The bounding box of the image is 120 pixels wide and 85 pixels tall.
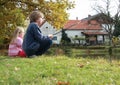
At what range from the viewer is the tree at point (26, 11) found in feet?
105

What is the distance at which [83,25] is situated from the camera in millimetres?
98750

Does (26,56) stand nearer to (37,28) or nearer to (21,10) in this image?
(37,28)

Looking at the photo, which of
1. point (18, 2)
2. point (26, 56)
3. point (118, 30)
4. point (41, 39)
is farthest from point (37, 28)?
point (118, 30)

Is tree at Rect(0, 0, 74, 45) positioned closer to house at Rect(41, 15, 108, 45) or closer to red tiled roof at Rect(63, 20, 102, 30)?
house at Rect(41, 15, 108, 45)

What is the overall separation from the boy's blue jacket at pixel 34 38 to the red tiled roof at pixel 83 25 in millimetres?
84626

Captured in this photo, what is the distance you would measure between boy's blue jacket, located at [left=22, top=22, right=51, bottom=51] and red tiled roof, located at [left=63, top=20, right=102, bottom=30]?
84.6 metres

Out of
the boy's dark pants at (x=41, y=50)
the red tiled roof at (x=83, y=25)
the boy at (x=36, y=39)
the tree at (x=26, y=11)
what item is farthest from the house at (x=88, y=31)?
the boy at (x=36, y=39)

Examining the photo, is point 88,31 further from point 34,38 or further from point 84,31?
point 34,38

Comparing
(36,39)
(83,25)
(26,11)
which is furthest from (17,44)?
(83,25)

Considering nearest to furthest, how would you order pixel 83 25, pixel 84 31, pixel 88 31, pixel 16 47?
pixel 16 47 < pixel 84 31 < pixel 88 31 < pixel 83 25

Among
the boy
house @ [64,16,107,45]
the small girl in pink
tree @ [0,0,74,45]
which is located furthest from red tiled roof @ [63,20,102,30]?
the boy

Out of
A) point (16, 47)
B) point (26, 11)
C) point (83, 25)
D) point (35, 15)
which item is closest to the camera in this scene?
point (35, 15)

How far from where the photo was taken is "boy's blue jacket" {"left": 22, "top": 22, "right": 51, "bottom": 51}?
9.98 m

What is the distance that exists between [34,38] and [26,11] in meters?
23.5
